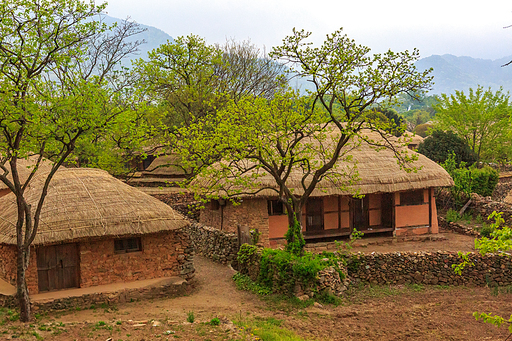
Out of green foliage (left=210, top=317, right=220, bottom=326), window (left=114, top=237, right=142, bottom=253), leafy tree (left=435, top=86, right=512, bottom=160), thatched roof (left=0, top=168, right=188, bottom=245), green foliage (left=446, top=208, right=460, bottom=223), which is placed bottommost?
green foliage (left=210, top=317, right=220, bottom=326)

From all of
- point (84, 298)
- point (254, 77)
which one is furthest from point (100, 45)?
point (84, 298)

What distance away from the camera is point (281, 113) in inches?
531

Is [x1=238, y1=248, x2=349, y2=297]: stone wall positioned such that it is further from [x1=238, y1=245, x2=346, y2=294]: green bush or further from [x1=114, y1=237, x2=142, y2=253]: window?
[x1=114, y1=237, x2=142, y2=253]: window

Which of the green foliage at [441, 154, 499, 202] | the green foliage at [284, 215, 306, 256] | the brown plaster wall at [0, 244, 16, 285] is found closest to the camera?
the brown plaster wall at [0, 244, 16, 285]

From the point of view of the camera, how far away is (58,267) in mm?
12180

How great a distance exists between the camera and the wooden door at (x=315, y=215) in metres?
17.9

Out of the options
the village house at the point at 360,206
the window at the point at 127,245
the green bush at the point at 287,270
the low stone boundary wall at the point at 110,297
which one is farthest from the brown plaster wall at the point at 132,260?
the village house at the point at 360,206

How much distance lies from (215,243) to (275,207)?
8.89 ft

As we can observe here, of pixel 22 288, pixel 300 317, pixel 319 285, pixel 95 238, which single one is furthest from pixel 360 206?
pixel 22 288

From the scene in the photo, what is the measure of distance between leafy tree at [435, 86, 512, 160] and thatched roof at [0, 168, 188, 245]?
2442 cm

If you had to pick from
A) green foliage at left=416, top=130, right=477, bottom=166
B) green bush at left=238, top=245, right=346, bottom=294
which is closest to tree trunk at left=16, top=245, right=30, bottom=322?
green bush at left=238, top=245, right=346, bottom=294

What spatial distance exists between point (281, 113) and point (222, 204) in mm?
5117

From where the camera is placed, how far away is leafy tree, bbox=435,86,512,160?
30.0m

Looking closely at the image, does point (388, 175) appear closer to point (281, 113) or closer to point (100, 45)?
point (281, 113)
